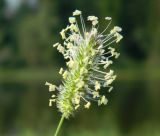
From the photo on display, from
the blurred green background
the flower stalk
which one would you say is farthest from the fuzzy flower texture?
the blurred green background

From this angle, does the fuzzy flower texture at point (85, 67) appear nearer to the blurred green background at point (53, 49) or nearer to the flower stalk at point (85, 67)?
the flower stalk at point (85, 67)

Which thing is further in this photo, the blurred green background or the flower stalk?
the blurred green background

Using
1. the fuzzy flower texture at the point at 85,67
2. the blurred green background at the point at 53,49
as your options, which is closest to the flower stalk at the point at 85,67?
the fuzzy flower texture at the point at 85,67

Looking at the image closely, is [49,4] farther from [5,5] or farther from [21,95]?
[21,95]

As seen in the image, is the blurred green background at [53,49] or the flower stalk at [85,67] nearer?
the flower stalk at [85,67]

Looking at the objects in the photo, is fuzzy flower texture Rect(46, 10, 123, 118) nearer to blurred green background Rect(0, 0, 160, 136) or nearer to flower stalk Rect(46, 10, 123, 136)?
flower stalk Rect(46, 10, 123, 136)

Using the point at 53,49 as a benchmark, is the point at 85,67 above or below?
below

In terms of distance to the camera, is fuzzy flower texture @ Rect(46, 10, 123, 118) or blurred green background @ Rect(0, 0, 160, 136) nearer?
fuzzy flower texture @ Rect(46, 10, 123, 118)

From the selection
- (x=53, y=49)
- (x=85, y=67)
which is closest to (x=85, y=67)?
(x=85, y=67)

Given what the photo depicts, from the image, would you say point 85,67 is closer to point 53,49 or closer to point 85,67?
point 85,67

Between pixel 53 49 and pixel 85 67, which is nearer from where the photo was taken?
pixel 85 67
